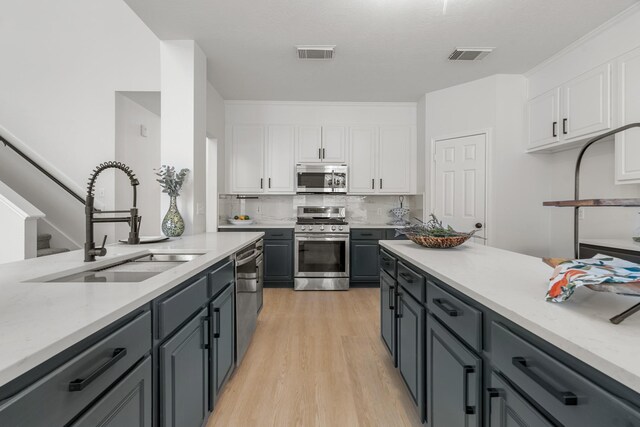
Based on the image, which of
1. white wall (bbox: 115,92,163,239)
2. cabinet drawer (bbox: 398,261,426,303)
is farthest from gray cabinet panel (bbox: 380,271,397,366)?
white wall (bbox: 115,92,163,239)

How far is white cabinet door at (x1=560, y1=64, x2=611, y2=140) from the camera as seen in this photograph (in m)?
2.72

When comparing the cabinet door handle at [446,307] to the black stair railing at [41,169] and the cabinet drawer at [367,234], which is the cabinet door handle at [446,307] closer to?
the cabinet drawer at [367,234]

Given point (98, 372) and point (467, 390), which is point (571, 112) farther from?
point (98, 372)

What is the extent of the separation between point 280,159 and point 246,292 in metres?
2.65

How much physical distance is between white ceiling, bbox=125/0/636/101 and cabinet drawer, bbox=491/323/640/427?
8.21ft

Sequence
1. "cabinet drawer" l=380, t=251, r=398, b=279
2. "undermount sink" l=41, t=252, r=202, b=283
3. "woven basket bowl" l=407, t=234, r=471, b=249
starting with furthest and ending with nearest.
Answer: "cabinet drawer" l=380, t=251, r=398, b=279
"woven basket bowl" l=407, t=234, r=471, b=249
"undermount sink" l=41, t=252, r=202, b=283

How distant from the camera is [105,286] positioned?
1043 millimetres

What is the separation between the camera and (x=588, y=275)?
30.2 inches

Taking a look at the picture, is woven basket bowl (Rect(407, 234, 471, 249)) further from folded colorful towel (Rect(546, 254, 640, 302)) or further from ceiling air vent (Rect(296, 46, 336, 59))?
ceiling air vent (Rect(296, 46, 336, 59))

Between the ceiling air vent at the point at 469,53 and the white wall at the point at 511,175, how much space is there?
64 centimetres

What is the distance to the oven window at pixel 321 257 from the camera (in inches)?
172

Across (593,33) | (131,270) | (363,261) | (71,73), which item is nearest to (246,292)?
(131,270)

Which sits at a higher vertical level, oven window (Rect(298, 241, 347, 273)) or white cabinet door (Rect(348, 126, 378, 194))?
white cabinet door (Rect(348, 126, 378, 194))

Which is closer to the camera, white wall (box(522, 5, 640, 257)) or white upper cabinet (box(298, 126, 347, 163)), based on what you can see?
white wall (box(522, 5, 640, 257))
